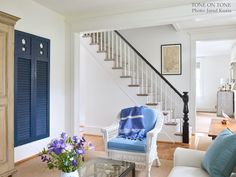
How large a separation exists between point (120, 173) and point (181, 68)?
4.20 m

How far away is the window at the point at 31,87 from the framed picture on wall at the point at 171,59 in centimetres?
311

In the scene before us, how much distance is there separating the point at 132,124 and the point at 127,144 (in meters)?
0.43

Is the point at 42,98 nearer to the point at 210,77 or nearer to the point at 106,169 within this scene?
the point at 106,169

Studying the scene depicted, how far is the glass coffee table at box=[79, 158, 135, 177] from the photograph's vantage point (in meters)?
2.05

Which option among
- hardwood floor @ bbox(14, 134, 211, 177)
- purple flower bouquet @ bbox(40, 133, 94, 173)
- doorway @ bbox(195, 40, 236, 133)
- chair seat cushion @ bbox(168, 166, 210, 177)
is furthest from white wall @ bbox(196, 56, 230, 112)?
purple flower bouquet @ bbox(40, 133, 94, 173)

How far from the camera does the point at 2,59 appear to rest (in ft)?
8.98

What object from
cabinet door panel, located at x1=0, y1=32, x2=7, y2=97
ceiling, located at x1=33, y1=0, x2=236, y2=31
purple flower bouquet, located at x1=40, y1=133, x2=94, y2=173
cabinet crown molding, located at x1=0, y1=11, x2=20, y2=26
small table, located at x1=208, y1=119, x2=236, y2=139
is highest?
ceiling, located at x1=33, y1=0, x2=236, y2=31

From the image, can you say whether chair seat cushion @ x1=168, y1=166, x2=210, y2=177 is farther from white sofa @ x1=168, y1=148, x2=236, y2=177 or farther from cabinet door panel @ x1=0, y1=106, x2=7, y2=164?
cabinet door panel @ x1=0, y1=106, x2=7, y2=164

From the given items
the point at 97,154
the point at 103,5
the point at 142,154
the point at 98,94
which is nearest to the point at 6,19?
the point at 103,5

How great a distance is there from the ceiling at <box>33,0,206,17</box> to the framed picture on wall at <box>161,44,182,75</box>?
218cm

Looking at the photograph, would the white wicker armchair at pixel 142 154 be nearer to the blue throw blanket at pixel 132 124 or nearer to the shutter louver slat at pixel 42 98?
the blue throw blanket at pixel 132 124

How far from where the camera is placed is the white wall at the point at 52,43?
3.53 m

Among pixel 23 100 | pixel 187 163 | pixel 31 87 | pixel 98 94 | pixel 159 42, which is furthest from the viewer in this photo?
pixel 159 42

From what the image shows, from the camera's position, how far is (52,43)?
4.20 meters
